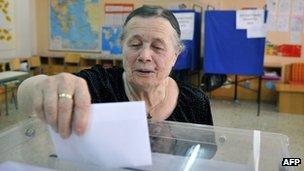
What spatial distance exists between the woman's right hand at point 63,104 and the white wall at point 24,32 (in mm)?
5588

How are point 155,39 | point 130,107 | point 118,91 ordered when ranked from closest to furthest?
point 130,107 < point 155,39 < point 118,91

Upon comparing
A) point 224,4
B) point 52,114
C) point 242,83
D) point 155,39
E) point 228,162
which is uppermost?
point 224,4

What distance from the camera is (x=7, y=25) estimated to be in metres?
5.77

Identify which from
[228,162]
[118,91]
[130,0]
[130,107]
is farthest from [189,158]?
[130,0]

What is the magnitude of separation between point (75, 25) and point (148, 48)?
587cm

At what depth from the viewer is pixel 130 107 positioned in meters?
0.53

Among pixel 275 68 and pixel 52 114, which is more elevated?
pixel 52 114

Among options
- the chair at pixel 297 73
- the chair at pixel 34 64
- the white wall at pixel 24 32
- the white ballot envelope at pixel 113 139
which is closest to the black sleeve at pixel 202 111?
the white ballot envelope at pixel 113 139

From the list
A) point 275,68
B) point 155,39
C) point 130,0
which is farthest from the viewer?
point 130,0

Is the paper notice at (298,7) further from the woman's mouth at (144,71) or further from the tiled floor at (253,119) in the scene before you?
the woman's mouth at (144,71)

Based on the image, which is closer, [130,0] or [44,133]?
[44,133]

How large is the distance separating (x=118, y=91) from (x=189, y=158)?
61 centimetres

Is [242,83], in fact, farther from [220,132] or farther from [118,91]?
[220,132]

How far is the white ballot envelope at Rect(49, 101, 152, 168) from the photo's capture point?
1.75 ft
